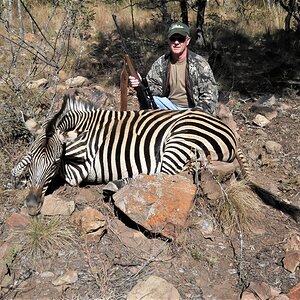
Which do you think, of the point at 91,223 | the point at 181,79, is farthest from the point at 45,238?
the point at 181,79

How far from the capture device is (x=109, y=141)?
194 inches

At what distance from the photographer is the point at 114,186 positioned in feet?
14.9

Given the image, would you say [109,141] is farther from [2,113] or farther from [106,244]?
[2,113]

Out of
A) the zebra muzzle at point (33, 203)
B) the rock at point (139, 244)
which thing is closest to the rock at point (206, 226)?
the rock at point (139, 244)

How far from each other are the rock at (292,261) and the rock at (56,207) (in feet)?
6.57

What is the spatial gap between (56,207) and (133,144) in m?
1.14

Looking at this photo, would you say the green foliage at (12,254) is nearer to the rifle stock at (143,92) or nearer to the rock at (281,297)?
the rock at (281,297)

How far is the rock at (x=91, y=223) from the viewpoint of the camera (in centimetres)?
394

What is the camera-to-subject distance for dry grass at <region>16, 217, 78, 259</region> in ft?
12.4

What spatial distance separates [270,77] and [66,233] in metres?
6.13

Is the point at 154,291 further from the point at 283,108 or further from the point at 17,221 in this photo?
the point at 283,108

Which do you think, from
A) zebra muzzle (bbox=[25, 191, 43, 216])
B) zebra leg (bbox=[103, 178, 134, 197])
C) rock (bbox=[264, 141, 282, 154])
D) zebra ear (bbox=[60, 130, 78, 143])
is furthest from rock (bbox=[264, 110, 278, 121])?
zebra muzzle (bbox=[25, 191, 43, 216])

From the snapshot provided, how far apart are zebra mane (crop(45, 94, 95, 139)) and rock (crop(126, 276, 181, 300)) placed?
1730mm

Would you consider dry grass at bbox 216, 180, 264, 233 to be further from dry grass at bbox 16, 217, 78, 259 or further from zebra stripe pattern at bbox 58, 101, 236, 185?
dry grass at bbox 16, 217, 78, 259
